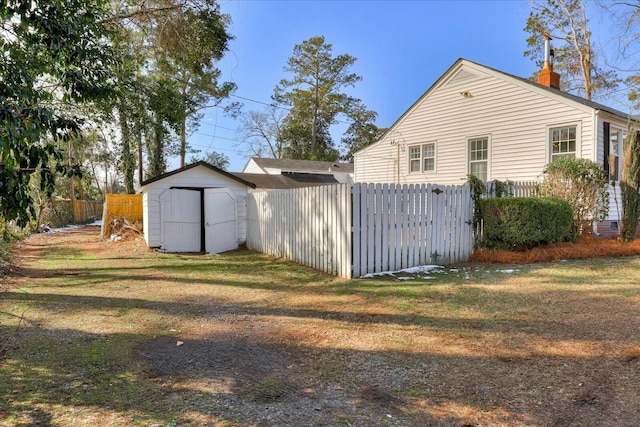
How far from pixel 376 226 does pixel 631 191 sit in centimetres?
751

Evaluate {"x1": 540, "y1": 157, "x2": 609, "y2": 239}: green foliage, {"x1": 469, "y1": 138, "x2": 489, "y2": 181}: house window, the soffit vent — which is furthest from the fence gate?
the soffit vent

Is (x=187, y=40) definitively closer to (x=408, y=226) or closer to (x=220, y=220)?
(x=220, y=220)

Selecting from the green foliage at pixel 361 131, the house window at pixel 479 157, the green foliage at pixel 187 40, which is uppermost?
the green foliage at pixel 361 131

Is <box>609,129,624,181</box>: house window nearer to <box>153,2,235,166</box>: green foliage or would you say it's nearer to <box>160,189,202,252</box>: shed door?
<box>153,2,235,166</box>: green foliage

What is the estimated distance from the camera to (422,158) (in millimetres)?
15742

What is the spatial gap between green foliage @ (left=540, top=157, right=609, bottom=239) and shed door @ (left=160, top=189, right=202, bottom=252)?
10.2m

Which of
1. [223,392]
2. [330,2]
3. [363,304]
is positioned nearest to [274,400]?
[223,392]

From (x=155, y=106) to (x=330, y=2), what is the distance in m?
8.91

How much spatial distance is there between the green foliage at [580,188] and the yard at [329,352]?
3.76m

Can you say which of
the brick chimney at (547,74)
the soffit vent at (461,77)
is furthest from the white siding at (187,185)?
the brick chimney at (547,74)

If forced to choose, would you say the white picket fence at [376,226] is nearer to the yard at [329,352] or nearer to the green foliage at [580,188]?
the yard at [329,352]

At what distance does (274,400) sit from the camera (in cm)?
266

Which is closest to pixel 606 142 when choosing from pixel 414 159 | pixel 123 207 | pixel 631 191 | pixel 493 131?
Answer: pixel 631 191

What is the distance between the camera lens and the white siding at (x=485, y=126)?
11.9m
